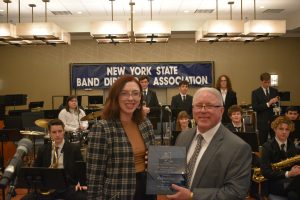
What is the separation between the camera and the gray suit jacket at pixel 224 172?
2035 mm

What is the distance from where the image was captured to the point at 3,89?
13.4 meters

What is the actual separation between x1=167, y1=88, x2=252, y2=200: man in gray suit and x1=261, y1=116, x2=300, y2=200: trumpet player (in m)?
2.39

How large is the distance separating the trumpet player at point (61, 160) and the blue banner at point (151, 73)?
8386 millimetres

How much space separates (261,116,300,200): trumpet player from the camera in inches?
166

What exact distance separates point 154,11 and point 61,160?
716 cm

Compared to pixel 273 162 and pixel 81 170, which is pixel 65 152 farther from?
pixel 273 162

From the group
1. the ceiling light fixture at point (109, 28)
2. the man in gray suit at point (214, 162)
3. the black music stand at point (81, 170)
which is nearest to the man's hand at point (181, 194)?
the man in gray suit at point (214, 162)

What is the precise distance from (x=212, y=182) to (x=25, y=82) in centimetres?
1226

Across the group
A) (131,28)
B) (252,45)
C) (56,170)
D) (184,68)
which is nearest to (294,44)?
(252,45)

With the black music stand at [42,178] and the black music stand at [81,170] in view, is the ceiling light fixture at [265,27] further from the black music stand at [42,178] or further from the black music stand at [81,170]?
the black music stand at [42,178]

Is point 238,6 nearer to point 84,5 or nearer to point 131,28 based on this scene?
point 131,28

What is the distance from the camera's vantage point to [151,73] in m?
13.3

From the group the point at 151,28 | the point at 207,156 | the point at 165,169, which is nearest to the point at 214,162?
the point at 207,156

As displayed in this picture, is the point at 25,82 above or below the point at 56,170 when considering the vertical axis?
above
